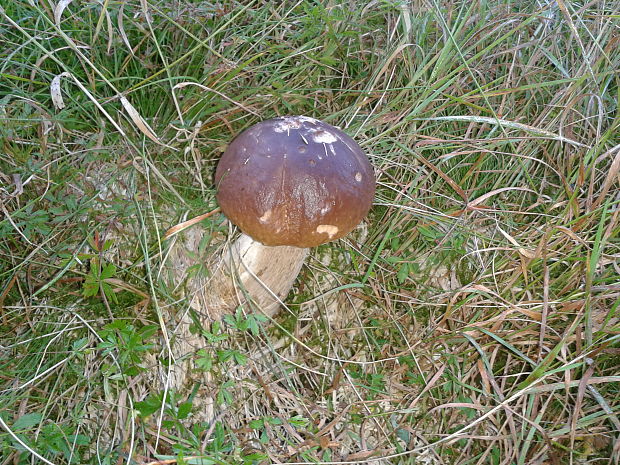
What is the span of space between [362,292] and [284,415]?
695mm

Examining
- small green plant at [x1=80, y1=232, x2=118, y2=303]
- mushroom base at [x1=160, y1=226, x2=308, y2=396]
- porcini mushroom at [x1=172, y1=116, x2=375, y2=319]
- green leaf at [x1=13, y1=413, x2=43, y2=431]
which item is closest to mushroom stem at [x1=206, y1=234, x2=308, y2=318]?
mushroom base at [x1=160, y1=226, x2=308, y2=396]

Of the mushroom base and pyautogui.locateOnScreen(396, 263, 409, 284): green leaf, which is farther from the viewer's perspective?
pyautogui.locateOnScreen(396, 263, 409, 284): green leaf

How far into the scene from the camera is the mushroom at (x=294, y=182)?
5.70 ft

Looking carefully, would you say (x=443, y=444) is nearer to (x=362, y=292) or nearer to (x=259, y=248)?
(x=362, y=292)

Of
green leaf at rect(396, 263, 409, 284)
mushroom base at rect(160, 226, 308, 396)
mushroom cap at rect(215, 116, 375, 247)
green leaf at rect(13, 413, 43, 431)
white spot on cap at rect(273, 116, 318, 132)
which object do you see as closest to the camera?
green leaf at rect(13, 413, 43, 431)

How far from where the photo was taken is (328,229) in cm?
182

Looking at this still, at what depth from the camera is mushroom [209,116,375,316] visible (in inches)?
68.4

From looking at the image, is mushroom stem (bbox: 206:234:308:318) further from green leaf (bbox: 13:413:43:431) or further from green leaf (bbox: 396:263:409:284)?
green leaf (bbox: 13:413:43:431)

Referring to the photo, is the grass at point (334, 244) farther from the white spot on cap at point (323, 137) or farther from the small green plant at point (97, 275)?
the white spot on cap at point (323, 137)

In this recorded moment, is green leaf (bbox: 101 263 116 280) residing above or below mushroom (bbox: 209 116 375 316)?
below

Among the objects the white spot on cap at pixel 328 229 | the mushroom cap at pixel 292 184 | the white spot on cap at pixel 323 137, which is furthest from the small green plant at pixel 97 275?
the white spot on cap at pixel 323 137

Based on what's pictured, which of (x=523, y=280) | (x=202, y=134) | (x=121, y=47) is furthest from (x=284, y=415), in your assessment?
(x=121, y=47)

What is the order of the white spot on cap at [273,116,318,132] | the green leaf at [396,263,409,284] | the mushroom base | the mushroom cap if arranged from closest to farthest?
the mushroom cap → the white spot on cap at [273,116,318,132] → the mushroom base → the green leaf at [396,263,409,284]

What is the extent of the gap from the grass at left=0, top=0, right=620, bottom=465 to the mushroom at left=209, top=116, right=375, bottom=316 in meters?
Result: 0.41
